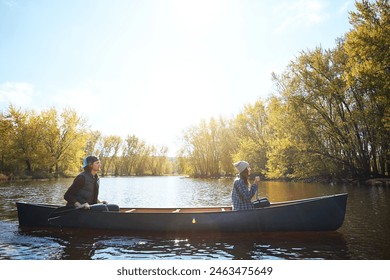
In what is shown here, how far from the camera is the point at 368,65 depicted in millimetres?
16562

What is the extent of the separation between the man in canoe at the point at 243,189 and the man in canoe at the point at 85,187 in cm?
367

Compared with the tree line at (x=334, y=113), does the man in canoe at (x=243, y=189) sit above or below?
below

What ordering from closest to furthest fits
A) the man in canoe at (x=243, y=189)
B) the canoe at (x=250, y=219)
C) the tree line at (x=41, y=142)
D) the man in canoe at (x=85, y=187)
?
the man in canoe at (x=243, y=189) → the canoe at (x=250, y=219) → the man in canoe at (x=85, y=187) → the tree line at (x=41, y=142)

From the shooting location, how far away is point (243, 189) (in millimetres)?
7527

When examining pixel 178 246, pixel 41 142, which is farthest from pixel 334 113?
pixel 41 142

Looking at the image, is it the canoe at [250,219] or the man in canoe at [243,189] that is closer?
the man in canoe at [243,189]

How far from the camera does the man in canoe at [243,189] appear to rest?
7324 mm

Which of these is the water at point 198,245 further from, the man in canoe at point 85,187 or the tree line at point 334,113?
the tree line at point 334,113

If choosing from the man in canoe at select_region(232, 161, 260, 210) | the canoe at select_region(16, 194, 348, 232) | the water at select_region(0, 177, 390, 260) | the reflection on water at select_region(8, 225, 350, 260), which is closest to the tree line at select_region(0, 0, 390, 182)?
the water at select_region(0, 177, 390, 260)

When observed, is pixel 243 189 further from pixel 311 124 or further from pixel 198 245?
pixel 311 124

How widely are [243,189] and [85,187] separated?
4.22 metres

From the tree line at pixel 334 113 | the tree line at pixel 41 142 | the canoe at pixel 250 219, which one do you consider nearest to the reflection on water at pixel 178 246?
the canoe at pixel 250 219
